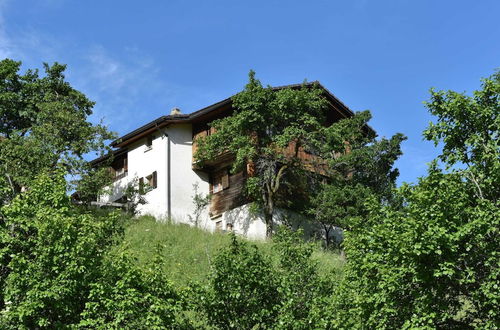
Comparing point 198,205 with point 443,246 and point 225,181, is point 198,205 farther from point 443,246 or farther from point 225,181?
point 443,246

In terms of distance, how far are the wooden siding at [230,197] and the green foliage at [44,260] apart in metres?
21.9

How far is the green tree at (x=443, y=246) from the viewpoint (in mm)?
13664

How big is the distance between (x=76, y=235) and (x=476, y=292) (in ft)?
29.5

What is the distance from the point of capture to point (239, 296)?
16.3m

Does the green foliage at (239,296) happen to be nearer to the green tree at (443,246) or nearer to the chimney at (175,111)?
the green tree at (443,246)

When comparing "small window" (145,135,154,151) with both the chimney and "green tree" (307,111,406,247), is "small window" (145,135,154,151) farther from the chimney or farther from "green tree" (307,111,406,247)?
"green tree" (307,111,406,247)

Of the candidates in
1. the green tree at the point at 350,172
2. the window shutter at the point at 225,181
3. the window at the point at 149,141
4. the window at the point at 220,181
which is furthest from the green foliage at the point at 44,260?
the window at the point at 149,141

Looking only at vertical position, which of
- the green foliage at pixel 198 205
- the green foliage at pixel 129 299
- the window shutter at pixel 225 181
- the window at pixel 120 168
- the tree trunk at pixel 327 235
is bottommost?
the green foliage at pixel 129 299

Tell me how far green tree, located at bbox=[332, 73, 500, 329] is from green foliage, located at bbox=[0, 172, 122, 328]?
19.3 feet

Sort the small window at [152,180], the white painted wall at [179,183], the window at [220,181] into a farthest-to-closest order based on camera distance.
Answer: the small window at [152,180] → the window at [220,181] → the white painted wall at [179,183]

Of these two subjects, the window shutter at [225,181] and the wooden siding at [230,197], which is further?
the window shutter at [225,181]

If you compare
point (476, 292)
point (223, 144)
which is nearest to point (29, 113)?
point (223, 144)

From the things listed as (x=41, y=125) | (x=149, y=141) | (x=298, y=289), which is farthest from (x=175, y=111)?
(x=298, y=289)

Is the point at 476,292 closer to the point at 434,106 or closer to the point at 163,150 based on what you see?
the point at 434,106
